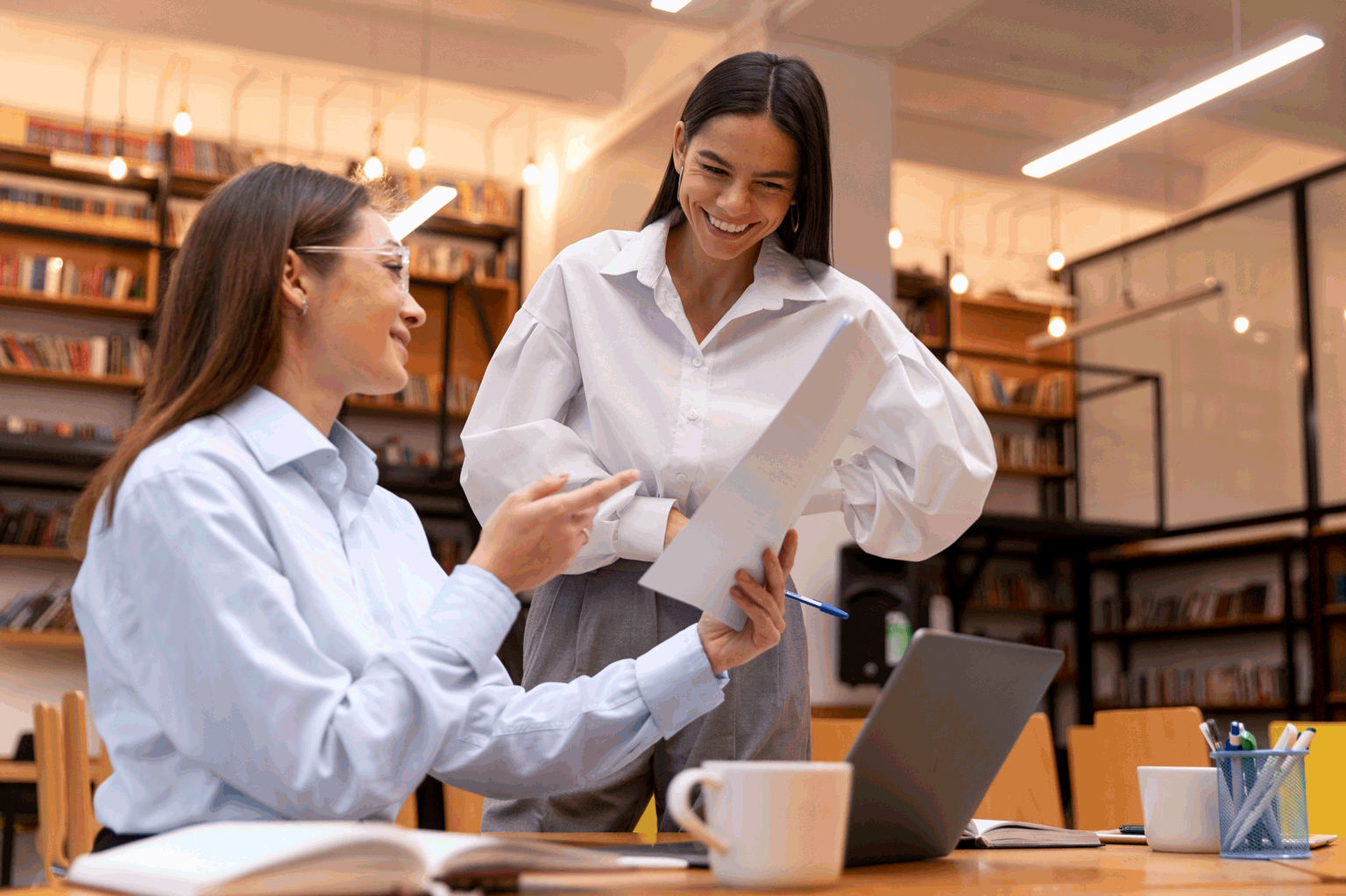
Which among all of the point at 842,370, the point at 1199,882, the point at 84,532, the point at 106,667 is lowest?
the point at 1199,882

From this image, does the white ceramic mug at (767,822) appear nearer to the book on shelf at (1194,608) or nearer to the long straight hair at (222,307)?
the long straight hair at (222,307)

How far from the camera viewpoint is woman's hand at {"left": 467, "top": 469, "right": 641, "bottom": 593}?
1084mm

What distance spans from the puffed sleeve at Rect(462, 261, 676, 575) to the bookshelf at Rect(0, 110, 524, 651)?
583 cm

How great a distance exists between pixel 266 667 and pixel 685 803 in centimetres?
34

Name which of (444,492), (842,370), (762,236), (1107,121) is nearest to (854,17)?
(1107,121)

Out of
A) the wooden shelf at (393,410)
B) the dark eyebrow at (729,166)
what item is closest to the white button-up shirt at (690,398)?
the dark eyebrow at (729,166)

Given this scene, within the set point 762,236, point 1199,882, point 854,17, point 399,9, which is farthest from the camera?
point 399,9

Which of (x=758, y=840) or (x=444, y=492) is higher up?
(x=444, y=492)

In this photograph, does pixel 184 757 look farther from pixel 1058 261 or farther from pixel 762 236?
pixel 1058 261

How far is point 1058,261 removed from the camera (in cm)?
939

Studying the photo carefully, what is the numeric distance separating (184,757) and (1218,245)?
381 inches

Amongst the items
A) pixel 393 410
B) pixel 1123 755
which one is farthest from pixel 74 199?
pixel 1123 755

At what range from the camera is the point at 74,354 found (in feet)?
24.9

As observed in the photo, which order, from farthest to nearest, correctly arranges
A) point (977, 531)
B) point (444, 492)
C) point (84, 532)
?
point (977, 531)
point (444, 492)
point (84, 532)
